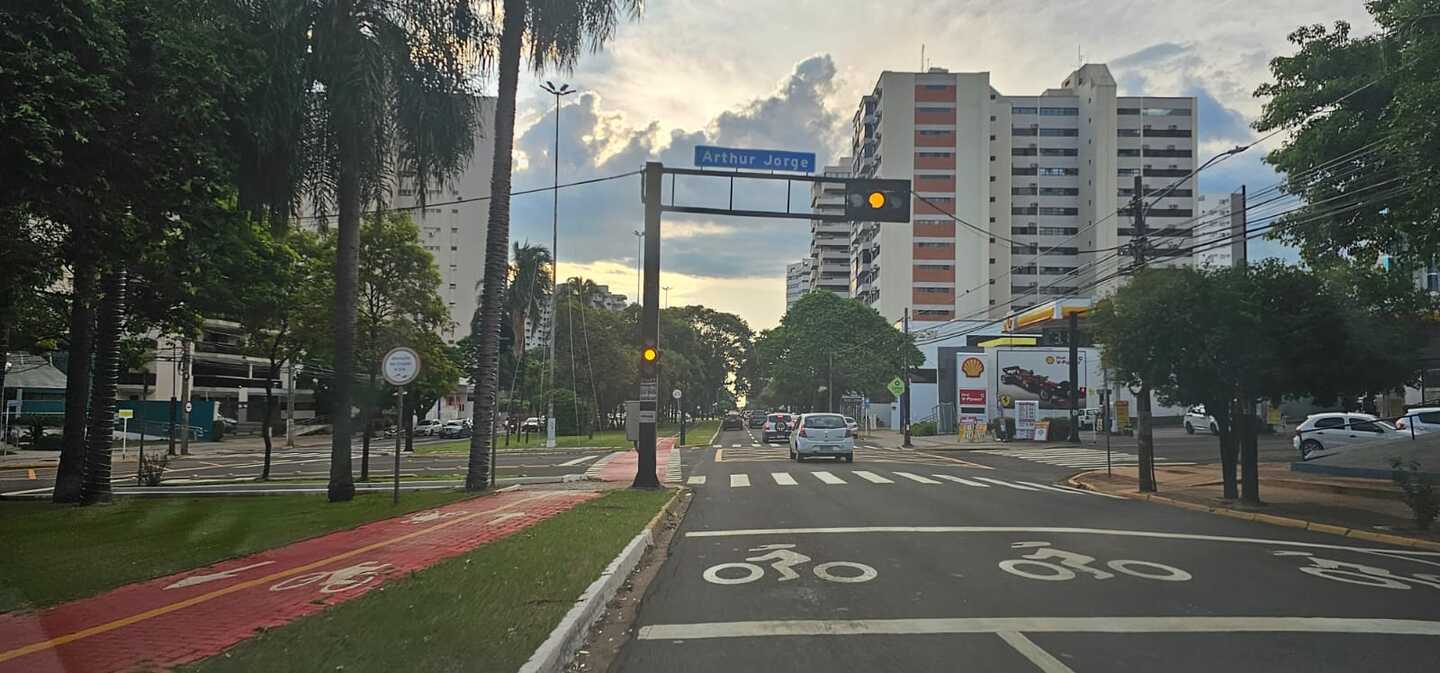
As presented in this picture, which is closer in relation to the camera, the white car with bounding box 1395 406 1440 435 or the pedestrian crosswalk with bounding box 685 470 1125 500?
the pedestrian crosswalk with bounding box 685 470 1125 500

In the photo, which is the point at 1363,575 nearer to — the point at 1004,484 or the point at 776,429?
the point at 1004,484

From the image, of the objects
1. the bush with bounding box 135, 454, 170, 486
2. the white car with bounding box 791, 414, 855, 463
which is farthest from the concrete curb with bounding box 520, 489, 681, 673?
the white car with bounding box 791, 414, 855, 463

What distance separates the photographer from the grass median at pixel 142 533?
8.74m

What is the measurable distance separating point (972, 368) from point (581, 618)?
4990cm

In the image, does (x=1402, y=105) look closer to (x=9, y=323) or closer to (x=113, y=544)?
(x=113, y=544)

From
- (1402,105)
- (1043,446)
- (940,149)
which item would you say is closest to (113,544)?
(1402,105)

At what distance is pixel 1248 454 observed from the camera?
51.9 feet

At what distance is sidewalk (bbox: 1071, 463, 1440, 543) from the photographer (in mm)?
13125

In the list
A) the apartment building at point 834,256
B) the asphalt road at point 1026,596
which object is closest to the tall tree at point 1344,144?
the asphalt road at point 1026,596

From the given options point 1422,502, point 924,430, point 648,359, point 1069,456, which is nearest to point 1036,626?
point 1422,502

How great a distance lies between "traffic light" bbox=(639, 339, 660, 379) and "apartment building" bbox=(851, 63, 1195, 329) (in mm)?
69887

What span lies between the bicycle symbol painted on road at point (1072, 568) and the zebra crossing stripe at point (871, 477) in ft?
33.9

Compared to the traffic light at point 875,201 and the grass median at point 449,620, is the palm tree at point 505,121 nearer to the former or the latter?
the traffic light at point 875,201

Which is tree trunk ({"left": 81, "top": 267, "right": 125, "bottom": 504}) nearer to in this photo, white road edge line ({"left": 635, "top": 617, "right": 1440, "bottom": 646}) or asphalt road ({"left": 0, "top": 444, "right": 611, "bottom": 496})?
asphalt road ({"left": 0, "top": 444, "right": 611, "bottom": 496})
